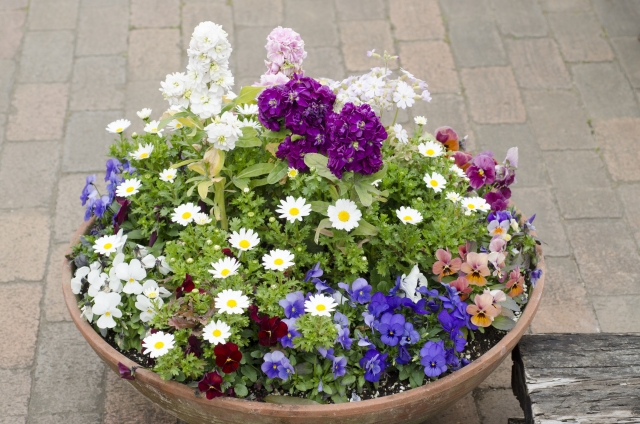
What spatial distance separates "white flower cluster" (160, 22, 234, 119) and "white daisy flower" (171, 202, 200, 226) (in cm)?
28

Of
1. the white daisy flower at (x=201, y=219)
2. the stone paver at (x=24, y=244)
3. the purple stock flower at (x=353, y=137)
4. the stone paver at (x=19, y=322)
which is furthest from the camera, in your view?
the stone paver at (x=24, y=244)

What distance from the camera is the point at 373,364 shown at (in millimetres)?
1936

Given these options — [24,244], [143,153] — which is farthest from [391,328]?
[24,244]

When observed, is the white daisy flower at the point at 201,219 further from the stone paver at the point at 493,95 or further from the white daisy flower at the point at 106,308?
the stone paver at the point at 493,95

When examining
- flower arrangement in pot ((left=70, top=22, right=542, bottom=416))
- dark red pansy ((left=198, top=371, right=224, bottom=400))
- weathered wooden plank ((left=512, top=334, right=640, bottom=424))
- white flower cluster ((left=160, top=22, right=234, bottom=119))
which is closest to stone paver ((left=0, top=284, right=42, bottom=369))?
flower arrangement in pot ((left=70, top=22, right=542, bottom=416))

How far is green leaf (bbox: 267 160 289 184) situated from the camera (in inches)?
80.5

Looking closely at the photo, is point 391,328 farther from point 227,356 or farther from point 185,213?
point 185,213

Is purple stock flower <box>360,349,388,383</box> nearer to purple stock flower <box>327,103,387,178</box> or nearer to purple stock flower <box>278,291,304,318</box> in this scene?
purple stock flower <box>278,291,304,318</box>

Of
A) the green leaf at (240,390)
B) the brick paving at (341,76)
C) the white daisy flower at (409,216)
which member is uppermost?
the white daisy flower at (409,216)

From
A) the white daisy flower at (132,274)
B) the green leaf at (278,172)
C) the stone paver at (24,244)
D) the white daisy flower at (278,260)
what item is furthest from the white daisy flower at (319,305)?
the stone paver at (24,244)

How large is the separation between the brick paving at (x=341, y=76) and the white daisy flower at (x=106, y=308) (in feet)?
2.28

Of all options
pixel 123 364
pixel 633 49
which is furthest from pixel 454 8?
pixel 123 364

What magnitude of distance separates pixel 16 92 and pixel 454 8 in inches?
95.2

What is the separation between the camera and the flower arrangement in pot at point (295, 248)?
6.18 feet
